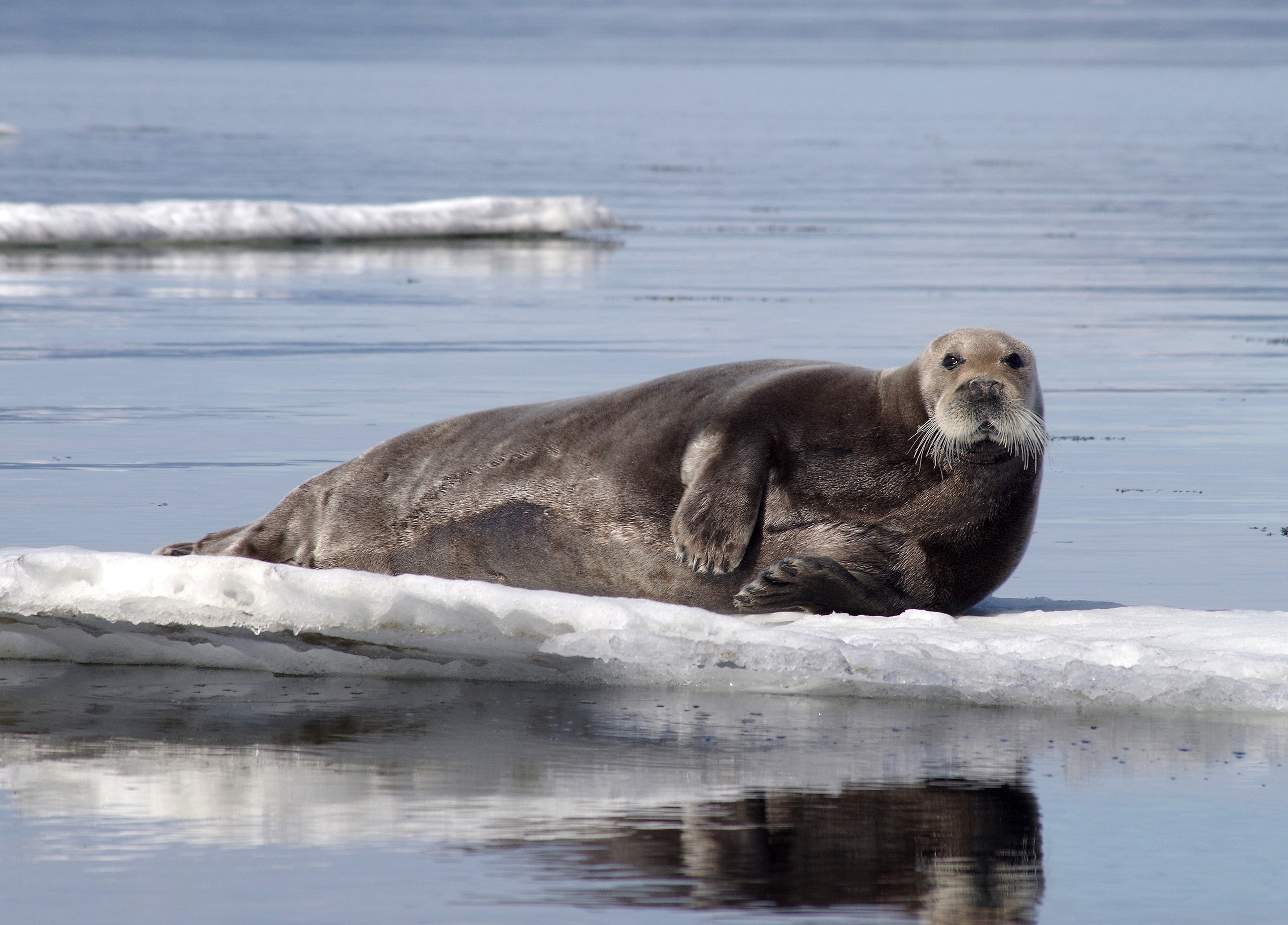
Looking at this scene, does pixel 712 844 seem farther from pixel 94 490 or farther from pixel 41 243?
pixel 41 243

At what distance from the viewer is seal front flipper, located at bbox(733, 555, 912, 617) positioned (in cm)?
640

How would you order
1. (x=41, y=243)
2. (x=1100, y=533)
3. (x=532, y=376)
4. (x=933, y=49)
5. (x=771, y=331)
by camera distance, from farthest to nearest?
(x=933, y=49), (x=41, y=243), (x=771, y=331), (x=532, y=376), (x=1100, y=533)

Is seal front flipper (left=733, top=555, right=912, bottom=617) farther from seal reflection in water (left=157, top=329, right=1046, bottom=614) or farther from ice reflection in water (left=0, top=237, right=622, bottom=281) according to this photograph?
ice reflection in water (left=0, top=237, right=622, bottom=281)

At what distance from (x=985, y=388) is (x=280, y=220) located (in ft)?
49.2

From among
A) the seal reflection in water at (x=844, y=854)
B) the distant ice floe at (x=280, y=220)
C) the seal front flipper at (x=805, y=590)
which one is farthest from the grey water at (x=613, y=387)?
the seal front flipper at (x=805, y=590)

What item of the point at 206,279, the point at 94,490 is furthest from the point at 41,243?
the point at 94,490

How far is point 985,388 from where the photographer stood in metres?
6.50

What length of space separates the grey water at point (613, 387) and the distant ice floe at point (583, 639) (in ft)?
0.33

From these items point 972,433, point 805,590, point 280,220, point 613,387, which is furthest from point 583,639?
point 280,220

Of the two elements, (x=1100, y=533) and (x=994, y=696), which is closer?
(x=994, y=696)

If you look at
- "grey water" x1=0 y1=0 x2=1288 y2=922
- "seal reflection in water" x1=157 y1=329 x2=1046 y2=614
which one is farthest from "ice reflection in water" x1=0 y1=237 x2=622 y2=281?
"seal reflection in water" x1=157 y1=329 x2=1046 y2=614

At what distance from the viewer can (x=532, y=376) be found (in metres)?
12.0

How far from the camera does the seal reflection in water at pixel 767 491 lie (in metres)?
6.55

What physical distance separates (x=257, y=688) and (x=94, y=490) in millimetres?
3197
